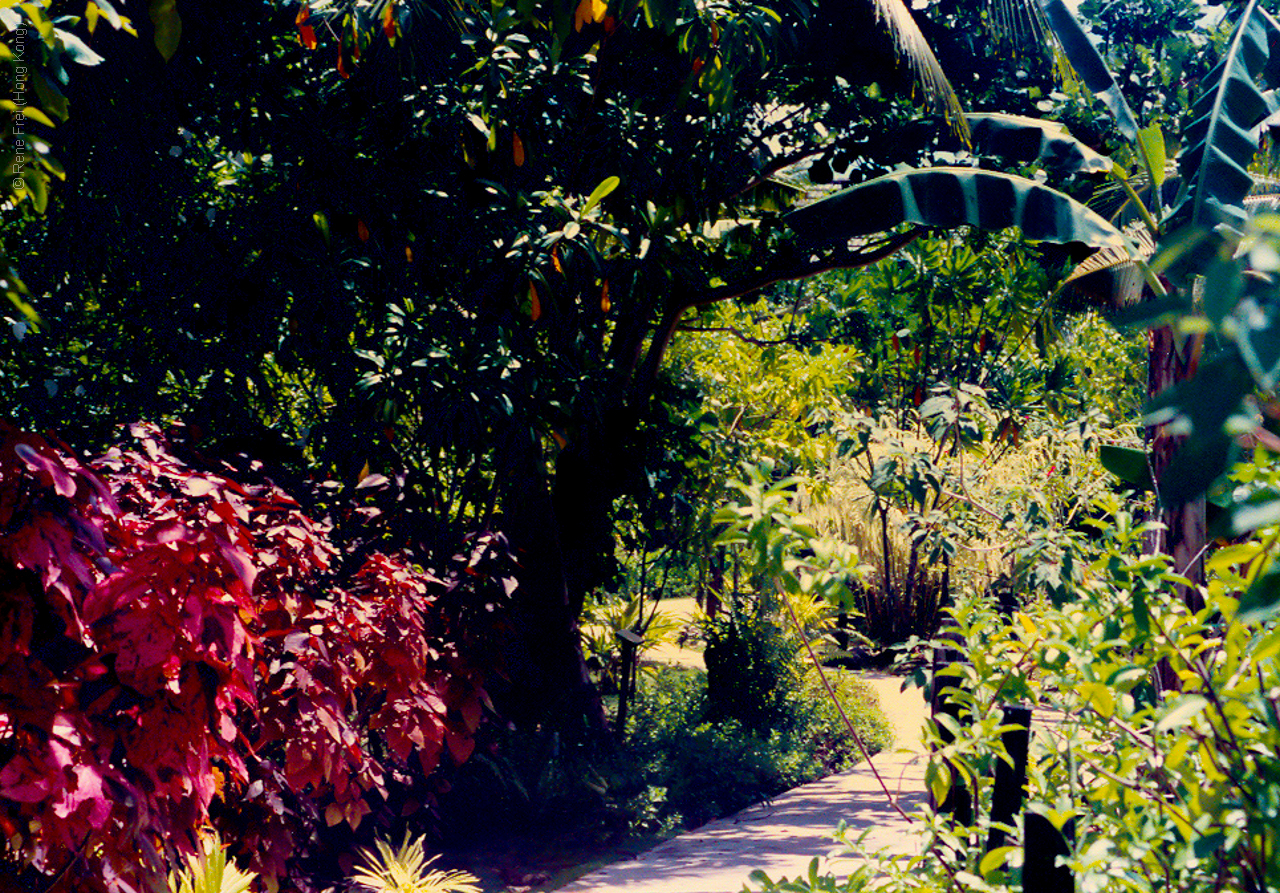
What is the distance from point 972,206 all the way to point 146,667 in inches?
137

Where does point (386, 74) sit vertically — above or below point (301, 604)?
above

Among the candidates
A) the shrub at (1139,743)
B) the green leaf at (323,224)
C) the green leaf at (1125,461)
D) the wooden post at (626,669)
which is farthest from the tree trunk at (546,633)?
the green leaf at (1125,461)

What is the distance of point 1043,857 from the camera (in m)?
1.87

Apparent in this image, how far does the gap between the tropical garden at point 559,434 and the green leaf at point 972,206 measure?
0.02 meters

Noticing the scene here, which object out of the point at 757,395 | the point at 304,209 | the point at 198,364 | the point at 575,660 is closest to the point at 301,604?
the point at 198,364

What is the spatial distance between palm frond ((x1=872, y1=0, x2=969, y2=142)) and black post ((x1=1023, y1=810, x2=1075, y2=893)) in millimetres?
4952

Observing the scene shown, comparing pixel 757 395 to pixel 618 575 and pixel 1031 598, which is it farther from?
pixel 1031 598

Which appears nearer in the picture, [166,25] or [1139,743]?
[1139,743]

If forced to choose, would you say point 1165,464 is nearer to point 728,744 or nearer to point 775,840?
point 775,840

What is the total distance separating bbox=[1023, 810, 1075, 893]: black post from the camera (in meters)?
1.87

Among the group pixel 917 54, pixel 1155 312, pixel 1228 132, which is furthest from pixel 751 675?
pixel 1155 312

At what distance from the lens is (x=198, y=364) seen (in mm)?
5047

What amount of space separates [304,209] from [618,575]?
3392mm

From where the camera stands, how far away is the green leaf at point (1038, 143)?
4871 mm
